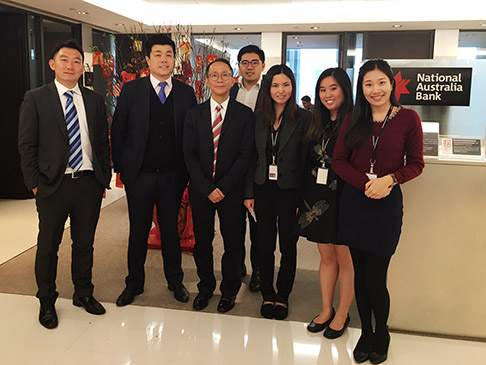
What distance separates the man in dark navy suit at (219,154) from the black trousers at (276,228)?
17cm

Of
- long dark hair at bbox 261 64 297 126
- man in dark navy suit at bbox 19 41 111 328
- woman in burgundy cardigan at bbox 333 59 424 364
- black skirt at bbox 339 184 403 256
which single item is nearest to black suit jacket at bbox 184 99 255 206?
long dark hair at bbox 261 64 297 126

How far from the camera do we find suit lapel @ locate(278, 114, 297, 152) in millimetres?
2740

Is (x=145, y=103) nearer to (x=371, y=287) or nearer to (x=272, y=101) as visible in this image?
(x=272, y=101)

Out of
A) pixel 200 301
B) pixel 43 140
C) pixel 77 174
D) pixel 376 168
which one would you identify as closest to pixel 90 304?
pixel 200 301

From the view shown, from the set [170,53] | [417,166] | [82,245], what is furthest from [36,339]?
[417,166]

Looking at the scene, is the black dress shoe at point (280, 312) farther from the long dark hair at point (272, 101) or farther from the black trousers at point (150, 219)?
the long dark hair at point (272, 101)

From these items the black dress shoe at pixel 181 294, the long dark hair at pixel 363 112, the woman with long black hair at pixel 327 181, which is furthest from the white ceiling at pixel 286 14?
the long dark hair at pixel 363 112

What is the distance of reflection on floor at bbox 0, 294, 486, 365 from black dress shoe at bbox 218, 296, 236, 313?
0.20 ft

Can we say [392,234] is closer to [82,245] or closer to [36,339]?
[82,245]

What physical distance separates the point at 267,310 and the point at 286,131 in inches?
46.5

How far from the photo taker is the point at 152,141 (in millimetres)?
2988

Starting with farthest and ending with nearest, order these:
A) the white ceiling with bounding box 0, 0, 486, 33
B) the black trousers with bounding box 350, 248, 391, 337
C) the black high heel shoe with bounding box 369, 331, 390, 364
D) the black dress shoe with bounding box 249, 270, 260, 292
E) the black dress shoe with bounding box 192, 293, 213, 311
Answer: the white ceiling with bounding box 0, 0, 486, 33 < the black dress shoe with bounding box 249, 270, 260, 292 < the black dress shoe with bounding box 192, 293, 213, 311 < the black high heel shoe with bounding box 369, 331, 390, 364 < the black trousers with bounding box 350, 248, 391, 337

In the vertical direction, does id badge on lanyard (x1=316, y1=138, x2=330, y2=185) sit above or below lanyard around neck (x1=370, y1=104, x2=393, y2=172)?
below

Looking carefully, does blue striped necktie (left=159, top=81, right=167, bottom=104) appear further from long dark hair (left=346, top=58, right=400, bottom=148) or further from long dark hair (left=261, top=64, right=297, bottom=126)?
long dark hair (left=346, top=58, right=400, bottom=148)
